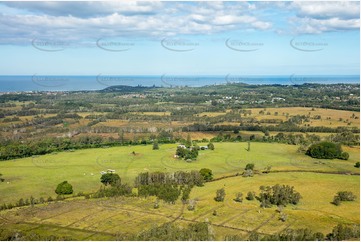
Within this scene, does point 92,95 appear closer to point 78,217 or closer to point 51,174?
point 51,174

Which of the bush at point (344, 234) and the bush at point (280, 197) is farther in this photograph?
the bush at point (280, 197)

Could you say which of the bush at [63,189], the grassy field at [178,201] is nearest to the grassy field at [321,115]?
the grassy field at [178,201]

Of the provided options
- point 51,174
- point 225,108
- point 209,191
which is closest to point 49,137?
point 51,174

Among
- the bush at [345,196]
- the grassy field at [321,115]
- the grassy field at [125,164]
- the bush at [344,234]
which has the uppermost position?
the grassy field at [321,115]

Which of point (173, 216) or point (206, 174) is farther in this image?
point (206, 174)

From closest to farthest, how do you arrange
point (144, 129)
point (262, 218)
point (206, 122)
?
point (262, 218)
point (144, 129)
point (206, 122)

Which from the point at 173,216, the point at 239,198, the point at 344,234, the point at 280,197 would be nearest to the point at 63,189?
the point at 173,216

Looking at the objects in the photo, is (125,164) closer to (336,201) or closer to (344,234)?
(336,201)

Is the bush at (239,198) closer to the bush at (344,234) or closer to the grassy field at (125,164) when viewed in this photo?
the grassy field at (125,164)

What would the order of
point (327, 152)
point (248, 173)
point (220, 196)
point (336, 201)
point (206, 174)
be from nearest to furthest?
point (336, 201) < point (220, 196) < point (206, 174) < point (248, 173) < point (327, 152)

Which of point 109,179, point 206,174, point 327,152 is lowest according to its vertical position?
point 109,179

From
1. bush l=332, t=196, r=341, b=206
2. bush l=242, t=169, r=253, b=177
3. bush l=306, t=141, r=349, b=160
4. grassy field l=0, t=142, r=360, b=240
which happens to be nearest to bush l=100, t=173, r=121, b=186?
grassy field l=0, t=142, r=360, b=240
